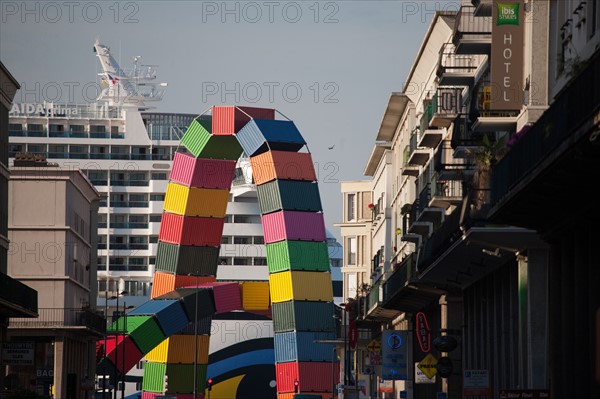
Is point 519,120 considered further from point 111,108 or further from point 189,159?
point 111,108

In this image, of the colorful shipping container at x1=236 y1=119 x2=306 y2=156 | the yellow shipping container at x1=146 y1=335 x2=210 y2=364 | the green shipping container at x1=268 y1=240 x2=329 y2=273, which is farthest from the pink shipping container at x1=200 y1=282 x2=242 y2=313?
the colorful shipping container at x1=236 y1=119 x2=306 y2=156

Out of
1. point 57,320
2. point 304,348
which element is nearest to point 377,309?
point 304,348

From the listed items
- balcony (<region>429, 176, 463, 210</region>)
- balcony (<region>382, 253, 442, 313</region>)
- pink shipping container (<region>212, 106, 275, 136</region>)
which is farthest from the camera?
pink shipping container (<region>212, 106, 275, 136</region>)

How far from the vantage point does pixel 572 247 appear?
29000 millimetres

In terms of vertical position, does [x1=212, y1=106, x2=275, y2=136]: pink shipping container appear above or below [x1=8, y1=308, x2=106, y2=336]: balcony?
above

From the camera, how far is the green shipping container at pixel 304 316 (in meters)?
79.2

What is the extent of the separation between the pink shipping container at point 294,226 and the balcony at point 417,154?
17.1 m

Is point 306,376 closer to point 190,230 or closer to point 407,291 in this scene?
point 190,230

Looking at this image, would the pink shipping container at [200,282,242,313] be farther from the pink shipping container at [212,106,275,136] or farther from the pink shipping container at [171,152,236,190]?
the pink shipping container at [212,106,275,136]

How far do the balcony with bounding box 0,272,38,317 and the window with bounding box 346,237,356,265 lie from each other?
4808 cm

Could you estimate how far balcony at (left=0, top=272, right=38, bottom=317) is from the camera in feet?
175

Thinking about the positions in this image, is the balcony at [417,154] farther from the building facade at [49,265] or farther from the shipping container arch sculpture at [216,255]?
the building facade at [49,265]

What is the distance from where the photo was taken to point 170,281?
83.1 metres

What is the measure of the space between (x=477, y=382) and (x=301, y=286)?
40499 millimetres
